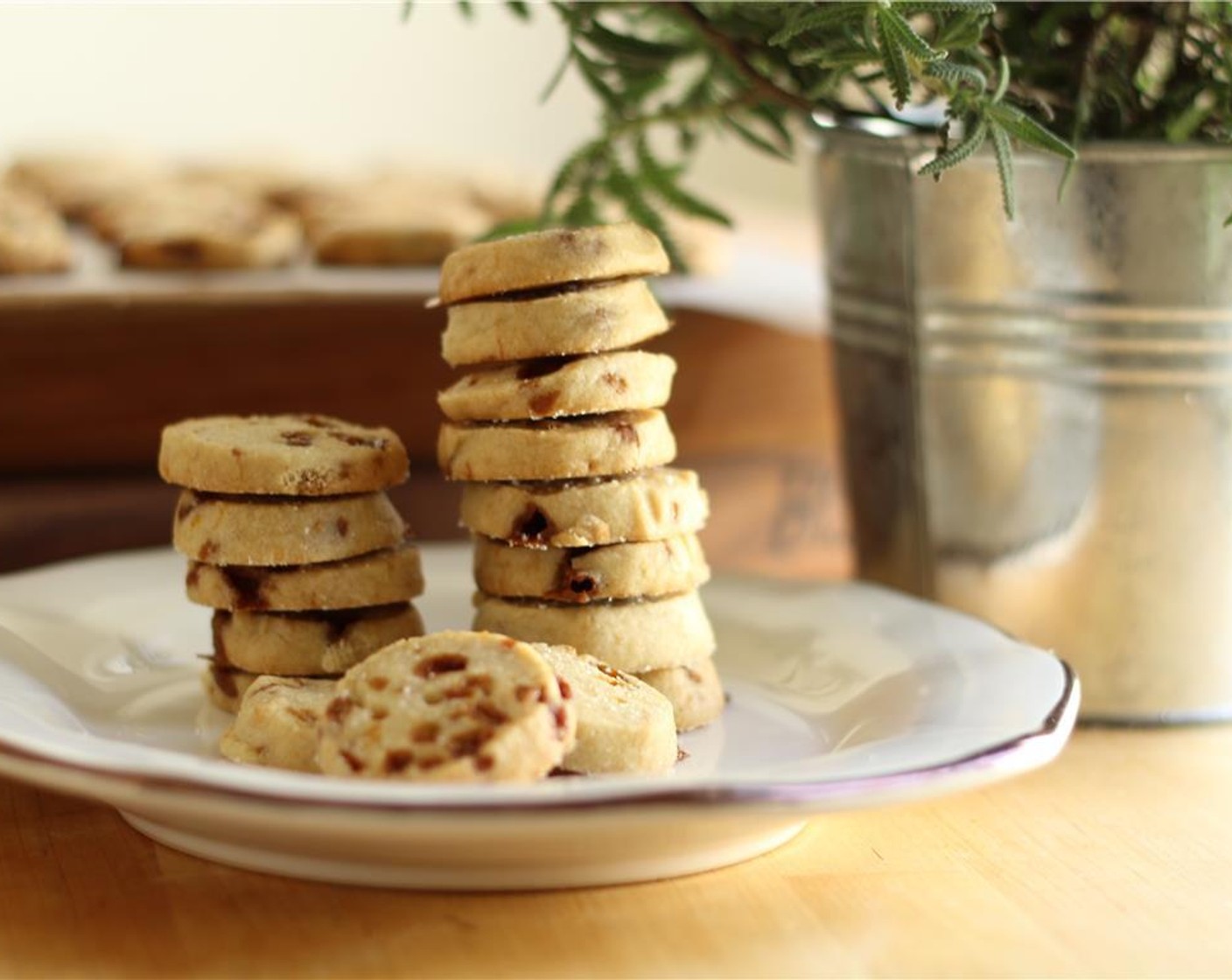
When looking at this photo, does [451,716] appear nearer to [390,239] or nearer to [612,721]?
[612,721]

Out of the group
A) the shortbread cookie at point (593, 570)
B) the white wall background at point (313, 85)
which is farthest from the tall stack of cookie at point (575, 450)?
the white wall background at point (313, 85)

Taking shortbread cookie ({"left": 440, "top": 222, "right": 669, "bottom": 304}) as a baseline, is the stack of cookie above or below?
below

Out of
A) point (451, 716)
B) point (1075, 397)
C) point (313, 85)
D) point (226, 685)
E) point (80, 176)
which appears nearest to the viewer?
point (451, 716)

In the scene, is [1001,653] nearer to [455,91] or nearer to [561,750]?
[561,750]

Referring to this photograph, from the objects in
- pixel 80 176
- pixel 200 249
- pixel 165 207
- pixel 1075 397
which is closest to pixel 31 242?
pixel 200 249

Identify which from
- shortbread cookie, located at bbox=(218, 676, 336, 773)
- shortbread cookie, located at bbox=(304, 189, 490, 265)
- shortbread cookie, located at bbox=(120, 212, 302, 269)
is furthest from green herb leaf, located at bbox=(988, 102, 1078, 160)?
shortbread cookie, located at bbox=(120, 212, 302, 269)

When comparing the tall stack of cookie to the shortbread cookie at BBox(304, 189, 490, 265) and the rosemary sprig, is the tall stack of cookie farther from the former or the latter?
the shortbread cookie at BBox(304, 189, 490, 265)

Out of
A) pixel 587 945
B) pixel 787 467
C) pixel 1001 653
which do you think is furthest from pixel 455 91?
pixel 587 945
